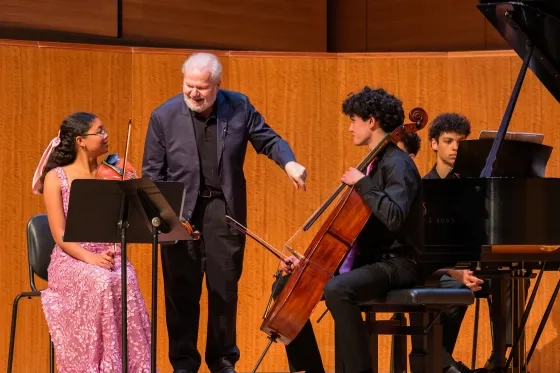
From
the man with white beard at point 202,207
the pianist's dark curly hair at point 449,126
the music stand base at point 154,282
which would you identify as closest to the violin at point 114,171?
the man with white beard at point 202,207

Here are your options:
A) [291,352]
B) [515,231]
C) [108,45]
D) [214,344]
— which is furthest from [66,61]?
[515,231]

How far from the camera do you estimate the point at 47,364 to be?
568 cm

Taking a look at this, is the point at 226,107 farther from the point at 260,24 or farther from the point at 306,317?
the point at 260,24

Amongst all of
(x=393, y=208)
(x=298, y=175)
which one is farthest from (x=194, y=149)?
(x=393, y=208)

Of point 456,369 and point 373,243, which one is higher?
point 373,243

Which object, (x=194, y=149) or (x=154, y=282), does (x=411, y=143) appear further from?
(x=154, y=282)

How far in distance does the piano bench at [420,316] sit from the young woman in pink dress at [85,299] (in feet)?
3.40

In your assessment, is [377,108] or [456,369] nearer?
[377,108]

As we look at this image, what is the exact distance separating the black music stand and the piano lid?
166cm

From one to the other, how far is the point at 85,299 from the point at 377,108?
4.84 ft

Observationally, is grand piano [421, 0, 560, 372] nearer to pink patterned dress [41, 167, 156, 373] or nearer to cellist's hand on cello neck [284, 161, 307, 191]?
cellist's hand on cello neck [284, 161, 307, 191]

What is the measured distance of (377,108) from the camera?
4.13 meters

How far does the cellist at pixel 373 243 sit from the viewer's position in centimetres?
387

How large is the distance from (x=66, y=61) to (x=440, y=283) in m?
2.62
